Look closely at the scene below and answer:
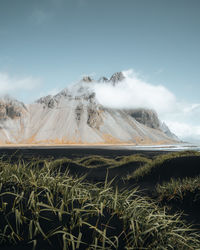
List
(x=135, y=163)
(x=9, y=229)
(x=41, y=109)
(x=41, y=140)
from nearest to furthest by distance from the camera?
(x=9, y=229) < (x=135, y=163) < (x=41, y=140) < (x=41, y=109)

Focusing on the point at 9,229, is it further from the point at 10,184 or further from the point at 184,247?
the point at 184,247

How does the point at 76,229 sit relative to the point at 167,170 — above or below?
above

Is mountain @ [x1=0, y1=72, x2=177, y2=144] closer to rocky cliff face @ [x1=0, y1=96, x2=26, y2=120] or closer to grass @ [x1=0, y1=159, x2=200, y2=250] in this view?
rocky cliff face @ [x1=0, y1=96, x2=26, y2=120]

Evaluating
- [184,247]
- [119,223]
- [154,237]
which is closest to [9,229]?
[119,223]

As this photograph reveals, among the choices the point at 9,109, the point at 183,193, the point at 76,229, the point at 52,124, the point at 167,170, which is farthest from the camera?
the point at 52,124

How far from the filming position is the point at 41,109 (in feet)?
627

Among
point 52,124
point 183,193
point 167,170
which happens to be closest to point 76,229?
point 183,193

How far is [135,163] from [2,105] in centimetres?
16690

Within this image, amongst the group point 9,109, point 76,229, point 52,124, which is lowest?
point 76,229

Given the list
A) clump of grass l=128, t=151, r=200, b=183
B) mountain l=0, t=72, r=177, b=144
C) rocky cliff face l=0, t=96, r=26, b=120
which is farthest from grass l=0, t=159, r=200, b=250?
rocky cliff face l=0, t=96, r=26, b=120

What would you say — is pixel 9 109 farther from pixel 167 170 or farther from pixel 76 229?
pixel 76 229

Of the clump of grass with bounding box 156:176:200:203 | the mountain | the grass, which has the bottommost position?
the clump of grass with bounding box 156:176:200:203

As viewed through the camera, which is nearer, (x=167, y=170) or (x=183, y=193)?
(x=183, y=193)

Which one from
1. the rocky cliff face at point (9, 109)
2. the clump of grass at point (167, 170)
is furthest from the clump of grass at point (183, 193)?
the rocky cliff face at point (9, 109)
